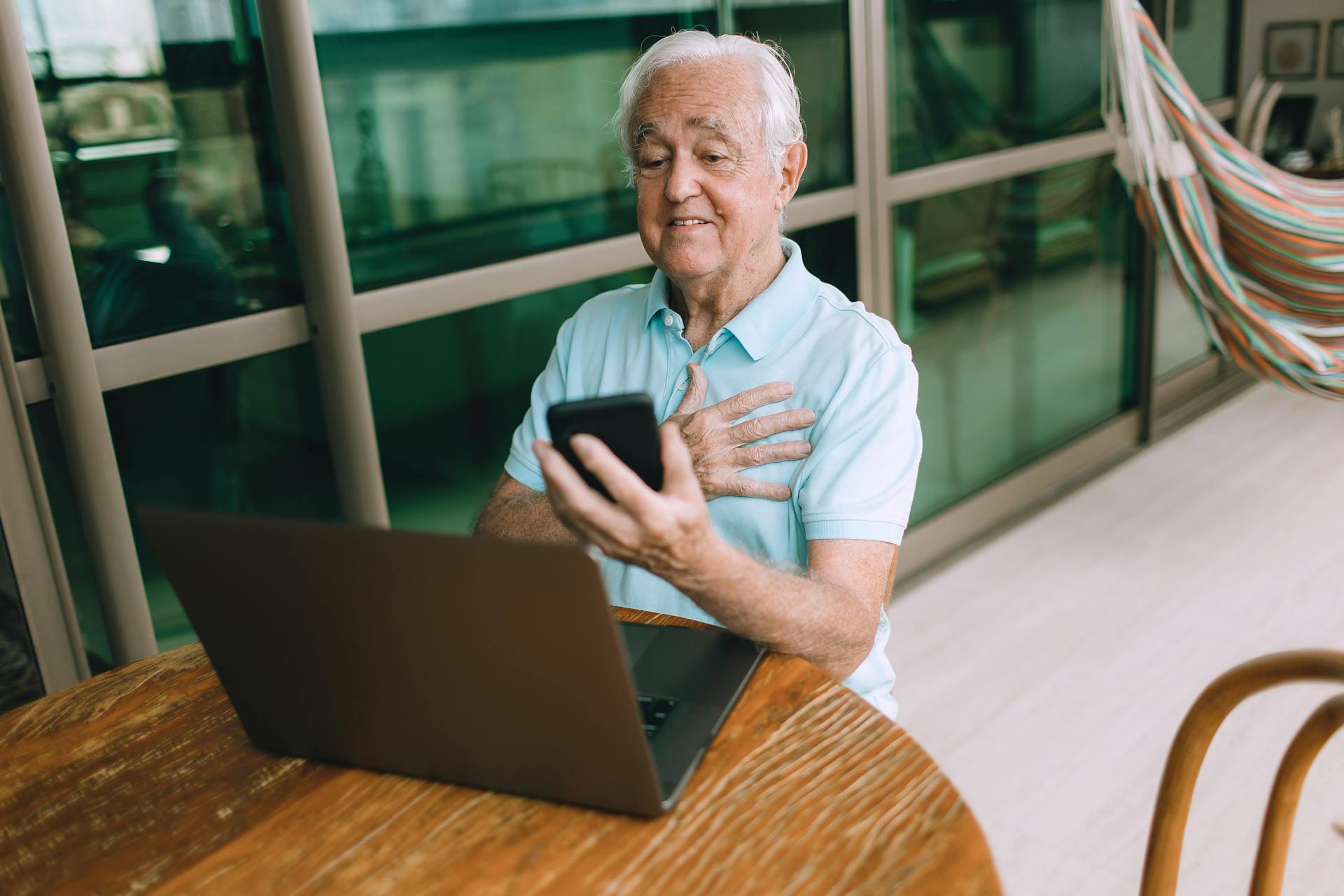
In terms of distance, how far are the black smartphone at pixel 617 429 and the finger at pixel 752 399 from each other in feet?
1.36

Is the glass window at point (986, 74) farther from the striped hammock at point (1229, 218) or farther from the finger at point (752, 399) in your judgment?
the finger at point (752, 399)

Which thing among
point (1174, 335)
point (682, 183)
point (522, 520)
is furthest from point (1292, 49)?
point (522, 520)

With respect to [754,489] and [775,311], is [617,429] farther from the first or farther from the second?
[775,311]

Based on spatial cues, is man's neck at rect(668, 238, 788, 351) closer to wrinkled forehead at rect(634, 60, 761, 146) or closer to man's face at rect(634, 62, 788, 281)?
man's face at rect(634, 62, 788, 281)

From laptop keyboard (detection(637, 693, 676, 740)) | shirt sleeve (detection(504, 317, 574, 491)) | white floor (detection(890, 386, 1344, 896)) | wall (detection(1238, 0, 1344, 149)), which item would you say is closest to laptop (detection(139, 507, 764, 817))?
laptop keyboard (detection(637, 693, 676, 740))

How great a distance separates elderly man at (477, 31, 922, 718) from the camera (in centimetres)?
119

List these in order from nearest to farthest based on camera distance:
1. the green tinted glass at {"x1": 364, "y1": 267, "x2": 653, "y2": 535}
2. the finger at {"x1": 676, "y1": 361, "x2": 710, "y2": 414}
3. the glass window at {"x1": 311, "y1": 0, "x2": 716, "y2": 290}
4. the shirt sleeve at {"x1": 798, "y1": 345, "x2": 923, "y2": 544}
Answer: the shirt sleeve at {"x1": 798, "y1": 345, "x2": 923, "y2": 544} → the finger at {"x1": 676, "y1": 361, "x2": 710, "y2": 414} → the glass window at {"x1": 311, "y1": 0, "x2": 716, "y2": 290} → the green tinted glass at {"x1": 364, "y1": 267, "x2": 653, "y2": 535}

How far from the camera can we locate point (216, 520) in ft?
2.53

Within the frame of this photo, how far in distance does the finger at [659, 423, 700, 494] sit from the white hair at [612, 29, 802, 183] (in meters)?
0.65

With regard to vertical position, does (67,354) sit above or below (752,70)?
below

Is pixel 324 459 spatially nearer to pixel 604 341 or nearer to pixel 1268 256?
pixel 604 341

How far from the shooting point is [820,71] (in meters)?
2.52

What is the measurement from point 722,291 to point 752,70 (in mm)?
260

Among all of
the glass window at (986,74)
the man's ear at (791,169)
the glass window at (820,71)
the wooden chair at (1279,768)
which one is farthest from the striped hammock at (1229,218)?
the wooden chair at (1279,768)
